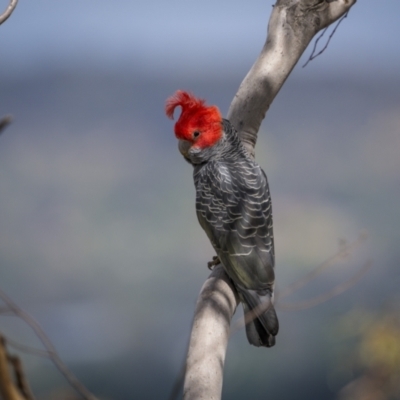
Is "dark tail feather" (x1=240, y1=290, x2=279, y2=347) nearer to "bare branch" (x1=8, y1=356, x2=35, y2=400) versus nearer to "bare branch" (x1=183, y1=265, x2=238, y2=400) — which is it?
"bare branch" (x1=183, y1=265, x2=238, y2=400)

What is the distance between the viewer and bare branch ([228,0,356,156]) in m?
2.27

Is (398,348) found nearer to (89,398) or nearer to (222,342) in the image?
(222,342)

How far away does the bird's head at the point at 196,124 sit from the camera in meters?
2.19

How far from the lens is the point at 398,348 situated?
95.6 inches

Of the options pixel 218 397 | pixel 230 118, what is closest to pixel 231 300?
pixel 218 397

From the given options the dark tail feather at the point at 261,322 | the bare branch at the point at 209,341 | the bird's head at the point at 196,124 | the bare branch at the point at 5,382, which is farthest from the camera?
the bird's head at the point at 196,124

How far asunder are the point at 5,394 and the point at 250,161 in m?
1.82

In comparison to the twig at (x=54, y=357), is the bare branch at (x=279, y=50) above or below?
above

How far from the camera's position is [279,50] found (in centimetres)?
229

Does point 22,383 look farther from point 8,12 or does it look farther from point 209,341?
point 8,12

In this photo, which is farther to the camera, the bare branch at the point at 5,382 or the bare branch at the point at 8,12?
the bare branch at the point at 8,12

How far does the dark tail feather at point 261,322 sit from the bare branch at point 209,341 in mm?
71

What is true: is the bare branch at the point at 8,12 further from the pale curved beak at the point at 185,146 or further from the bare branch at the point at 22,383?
the bare branch at the point at 22,383

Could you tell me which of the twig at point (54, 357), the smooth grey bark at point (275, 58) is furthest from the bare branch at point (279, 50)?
the twig at point (54, 357)
